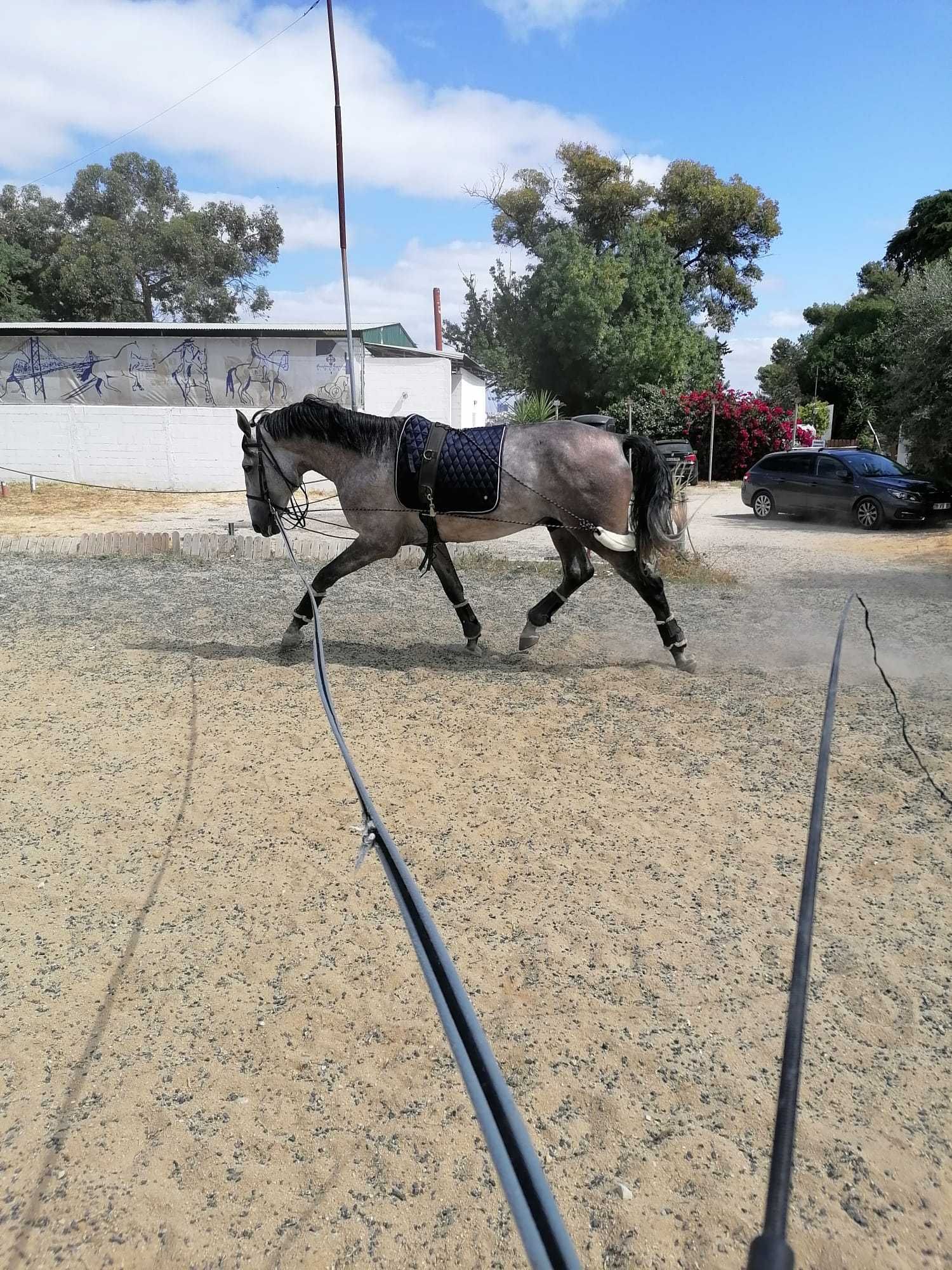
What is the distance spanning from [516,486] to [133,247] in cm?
3937

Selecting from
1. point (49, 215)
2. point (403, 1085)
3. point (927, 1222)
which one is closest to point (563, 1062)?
point (403, 1085)

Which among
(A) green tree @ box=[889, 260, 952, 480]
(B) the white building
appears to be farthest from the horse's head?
(A) green tree @ box=[889, 260, 952, 480]

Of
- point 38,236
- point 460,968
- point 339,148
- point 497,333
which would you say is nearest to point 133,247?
point 38,236

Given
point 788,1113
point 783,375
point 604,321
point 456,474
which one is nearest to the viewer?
point 788,1113

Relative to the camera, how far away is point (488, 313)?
3991 centimetres

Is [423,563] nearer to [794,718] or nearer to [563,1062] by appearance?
[794,718]

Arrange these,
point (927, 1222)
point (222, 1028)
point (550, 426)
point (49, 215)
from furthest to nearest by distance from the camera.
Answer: point (49, 215) → point (550, 426) → point (222, 1028) → point (927, 1222)

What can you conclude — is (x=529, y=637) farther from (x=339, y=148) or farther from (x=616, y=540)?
(x=339, y=148)

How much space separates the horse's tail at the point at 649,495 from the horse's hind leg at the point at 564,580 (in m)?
0.57

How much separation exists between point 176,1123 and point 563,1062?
1.07m

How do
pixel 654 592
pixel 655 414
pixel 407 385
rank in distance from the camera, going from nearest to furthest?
1. pixel 654 592
2. pixel 407 385
3. pixel 655 414

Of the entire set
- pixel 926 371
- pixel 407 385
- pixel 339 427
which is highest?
pixel 407 385

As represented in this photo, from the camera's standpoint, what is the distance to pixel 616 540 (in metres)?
6.09

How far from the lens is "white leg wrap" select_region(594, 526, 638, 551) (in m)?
6.08
